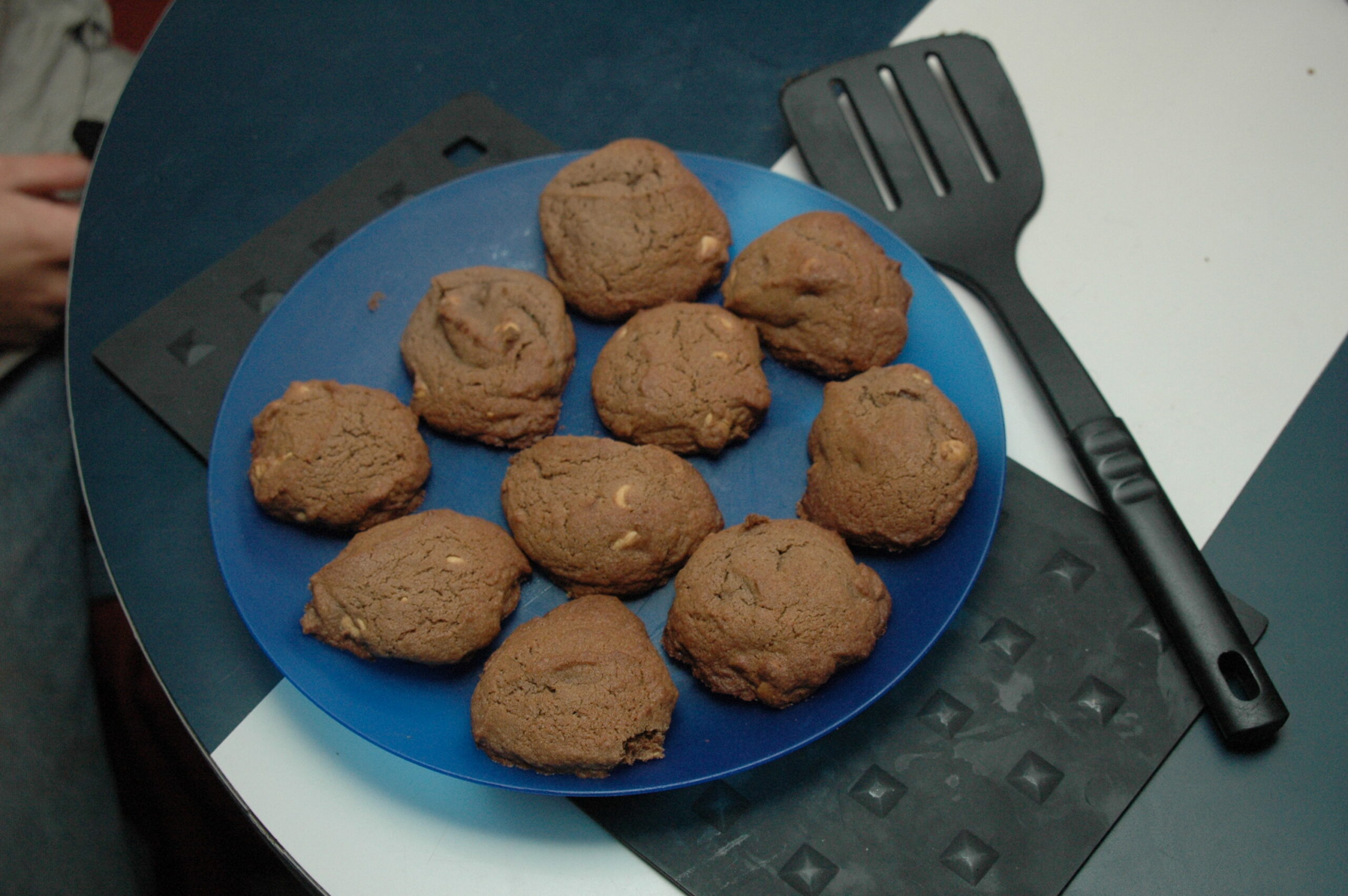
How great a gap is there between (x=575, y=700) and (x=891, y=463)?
1.76 feet

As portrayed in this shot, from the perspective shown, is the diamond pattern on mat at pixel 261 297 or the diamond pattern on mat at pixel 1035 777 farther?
the diamond pattern on mat at pixel 261 297

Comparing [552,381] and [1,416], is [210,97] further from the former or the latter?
[552,381]

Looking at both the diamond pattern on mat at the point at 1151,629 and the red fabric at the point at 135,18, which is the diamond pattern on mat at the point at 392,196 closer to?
the diamond pattern on mat at the point at 1151,629

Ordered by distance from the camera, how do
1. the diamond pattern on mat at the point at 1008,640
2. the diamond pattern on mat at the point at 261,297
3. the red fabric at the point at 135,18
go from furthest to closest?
the red fabric at the point at 135,18, the diamond pattern on mat at the point at 261,297, the diamond pattern on mat at the point at 1008,640

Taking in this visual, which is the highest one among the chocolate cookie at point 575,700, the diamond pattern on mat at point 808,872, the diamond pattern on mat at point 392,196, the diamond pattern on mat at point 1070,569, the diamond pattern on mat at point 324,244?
the diamond pattern on mat at point 392,196

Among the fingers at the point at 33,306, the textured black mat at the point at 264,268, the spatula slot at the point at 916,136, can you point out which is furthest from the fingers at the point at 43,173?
the spatula slot at the point at 916,136

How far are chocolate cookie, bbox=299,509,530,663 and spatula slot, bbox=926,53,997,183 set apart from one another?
112 cm

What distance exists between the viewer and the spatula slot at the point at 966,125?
172 centimetres

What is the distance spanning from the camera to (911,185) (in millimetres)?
1696

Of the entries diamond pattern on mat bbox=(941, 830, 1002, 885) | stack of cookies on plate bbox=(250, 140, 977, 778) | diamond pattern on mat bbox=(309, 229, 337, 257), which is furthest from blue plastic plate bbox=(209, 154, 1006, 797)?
diamond pattern on mat bbox=(941, 830, 1002, 885)

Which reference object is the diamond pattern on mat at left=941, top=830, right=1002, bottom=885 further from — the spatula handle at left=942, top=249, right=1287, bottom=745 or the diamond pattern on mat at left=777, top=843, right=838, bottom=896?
the spatula handle at left=942, top=249, right=1287, bottom=745

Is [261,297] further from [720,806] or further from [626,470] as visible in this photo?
[720,806]

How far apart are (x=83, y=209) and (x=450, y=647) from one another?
1.10 m

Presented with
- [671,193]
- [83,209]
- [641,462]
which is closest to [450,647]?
[641,462]
